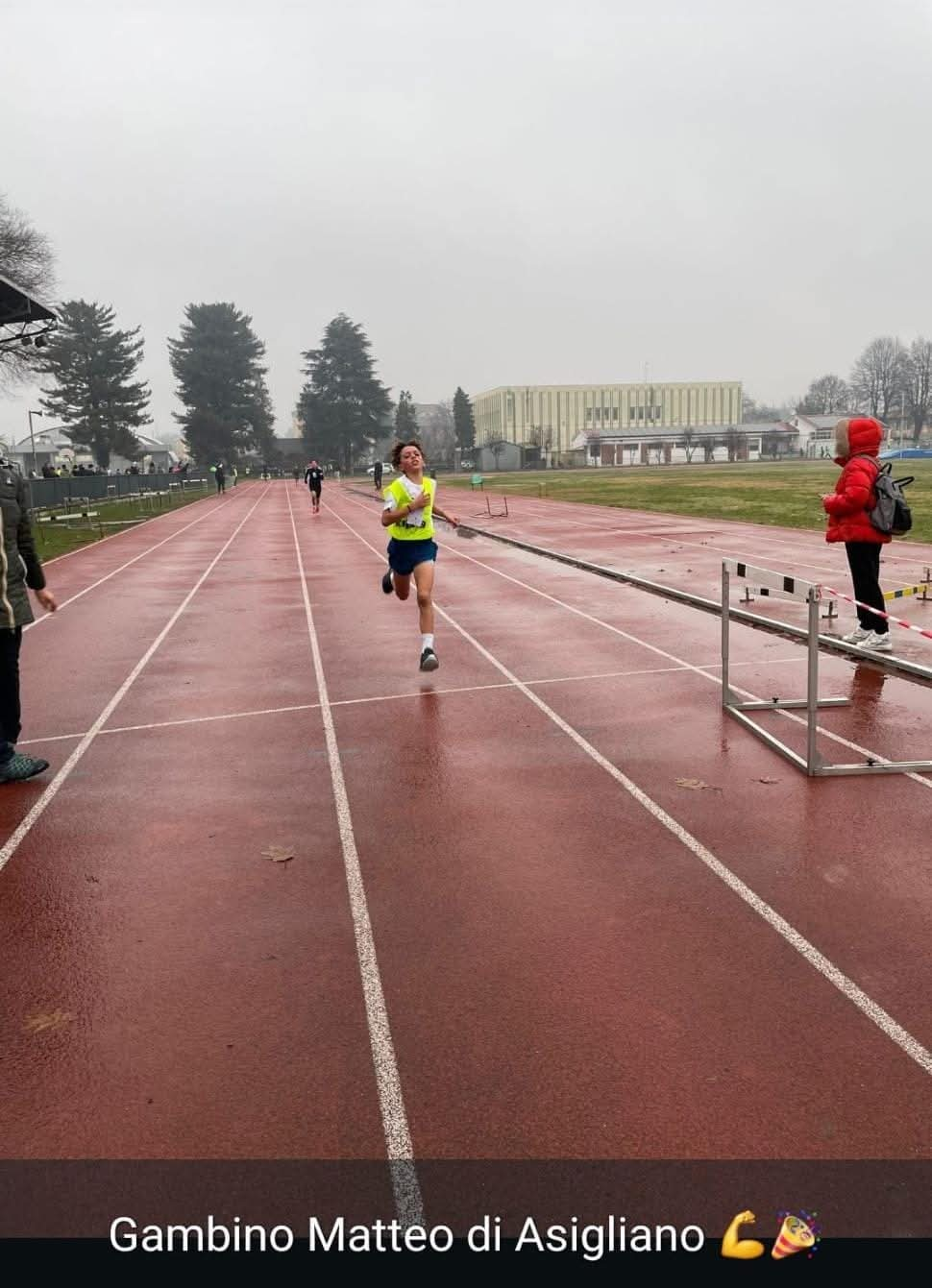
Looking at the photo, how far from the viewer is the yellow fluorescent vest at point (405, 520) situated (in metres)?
8.71

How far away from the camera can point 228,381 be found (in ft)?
310

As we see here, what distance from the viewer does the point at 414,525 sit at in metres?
9.00

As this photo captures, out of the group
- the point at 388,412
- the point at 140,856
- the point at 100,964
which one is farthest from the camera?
the point at 388,412

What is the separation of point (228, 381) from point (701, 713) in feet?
307

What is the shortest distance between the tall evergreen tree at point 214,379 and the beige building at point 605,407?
7309 centimetres

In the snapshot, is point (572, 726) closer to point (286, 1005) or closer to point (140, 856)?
point (140, 856)

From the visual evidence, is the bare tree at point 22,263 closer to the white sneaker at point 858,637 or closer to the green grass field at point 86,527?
the green grass field at point 86,527

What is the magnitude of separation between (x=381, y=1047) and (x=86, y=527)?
104ft

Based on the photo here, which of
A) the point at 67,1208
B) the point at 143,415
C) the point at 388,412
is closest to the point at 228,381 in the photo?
the point at 143,415

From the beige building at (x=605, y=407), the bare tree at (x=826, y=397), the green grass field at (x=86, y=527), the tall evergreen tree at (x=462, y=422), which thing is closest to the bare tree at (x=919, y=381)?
the bare tree at (x=826, y=397)

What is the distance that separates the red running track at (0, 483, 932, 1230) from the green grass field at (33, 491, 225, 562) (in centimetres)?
1107

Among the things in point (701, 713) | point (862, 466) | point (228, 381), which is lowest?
point (701, 713)

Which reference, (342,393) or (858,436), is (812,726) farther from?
(342,393)

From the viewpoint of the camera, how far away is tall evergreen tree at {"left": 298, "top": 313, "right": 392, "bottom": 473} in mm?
105562
